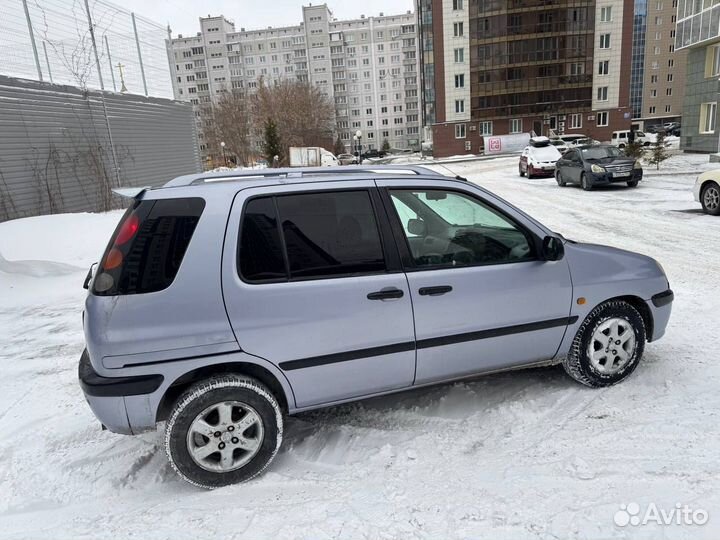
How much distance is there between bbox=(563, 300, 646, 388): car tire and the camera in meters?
3.70

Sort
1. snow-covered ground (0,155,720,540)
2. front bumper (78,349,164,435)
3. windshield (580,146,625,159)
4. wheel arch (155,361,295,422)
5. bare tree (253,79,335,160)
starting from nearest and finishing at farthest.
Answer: snow-covered ground (0,155,720,540) → front bumper (78,349,164,435) → wheel arch (155,361,295,422) → windshield (580,146,625,159) → bare tree (253,79,335,160)

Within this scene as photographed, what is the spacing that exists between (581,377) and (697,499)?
126cm

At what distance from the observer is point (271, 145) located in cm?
3622

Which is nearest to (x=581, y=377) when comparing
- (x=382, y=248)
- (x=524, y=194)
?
(x=382, y=248)

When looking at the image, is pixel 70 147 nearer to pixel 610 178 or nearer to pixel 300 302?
pixel 300 302

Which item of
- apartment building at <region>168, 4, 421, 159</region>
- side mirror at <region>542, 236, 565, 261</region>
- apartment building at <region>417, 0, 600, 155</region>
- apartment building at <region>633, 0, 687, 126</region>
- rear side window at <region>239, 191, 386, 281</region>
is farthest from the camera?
apartment building at <region>168, 4, 421, 159</region>

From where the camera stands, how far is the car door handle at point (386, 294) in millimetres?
3061

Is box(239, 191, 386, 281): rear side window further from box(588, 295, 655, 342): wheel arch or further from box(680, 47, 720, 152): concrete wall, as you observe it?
box(680, 47, 720, 152): concrete wall

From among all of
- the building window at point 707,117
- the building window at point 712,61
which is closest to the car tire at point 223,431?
the building window at point 707,117

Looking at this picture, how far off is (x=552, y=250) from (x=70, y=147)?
15.7 metres

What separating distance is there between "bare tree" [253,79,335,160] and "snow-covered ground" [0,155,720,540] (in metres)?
46.9

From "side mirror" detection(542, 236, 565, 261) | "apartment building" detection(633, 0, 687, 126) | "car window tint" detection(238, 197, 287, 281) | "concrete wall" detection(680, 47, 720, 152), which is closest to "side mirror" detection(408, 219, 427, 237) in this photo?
"side mirror" detection(542, 236, 565, 261)

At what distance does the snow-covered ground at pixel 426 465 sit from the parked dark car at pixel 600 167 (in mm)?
12392

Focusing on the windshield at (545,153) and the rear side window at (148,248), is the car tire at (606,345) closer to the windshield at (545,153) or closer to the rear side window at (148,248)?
the rear side window at (148,248)
